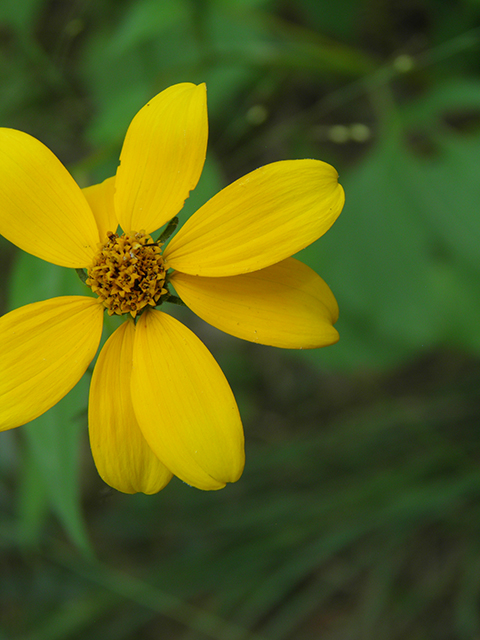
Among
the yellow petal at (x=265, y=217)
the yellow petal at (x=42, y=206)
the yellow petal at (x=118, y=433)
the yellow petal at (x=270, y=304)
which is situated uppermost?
the yellow petal at (x=42, y=206)

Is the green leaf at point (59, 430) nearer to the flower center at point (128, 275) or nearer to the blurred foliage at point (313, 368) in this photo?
the flower center at point (128, 275)

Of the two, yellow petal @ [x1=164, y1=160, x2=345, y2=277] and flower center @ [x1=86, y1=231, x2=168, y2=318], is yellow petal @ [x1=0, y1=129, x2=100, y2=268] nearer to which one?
flower center @ [x1=86, y1=231, x2=168, y2=318]

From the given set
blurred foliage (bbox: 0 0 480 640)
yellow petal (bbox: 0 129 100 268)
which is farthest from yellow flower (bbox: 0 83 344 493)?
blurred foliage (bbox: 0 0 480 640)

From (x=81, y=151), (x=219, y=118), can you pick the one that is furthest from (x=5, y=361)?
(x=81, y=151)

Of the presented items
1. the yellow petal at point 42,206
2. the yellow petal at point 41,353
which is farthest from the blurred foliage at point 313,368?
the yellow petal at point 41,353

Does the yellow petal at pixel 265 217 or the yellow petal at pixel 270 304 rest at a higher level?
the yellow petal at pixel 265 217

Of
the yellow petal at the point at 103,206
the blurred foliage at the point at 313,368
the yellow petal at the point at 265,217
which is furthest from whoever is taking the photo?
the blurred foliage at the point at 313,368

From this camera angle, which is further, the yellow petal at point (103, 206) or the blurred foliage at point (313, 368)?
the blurred foliage at point (313, 368)
